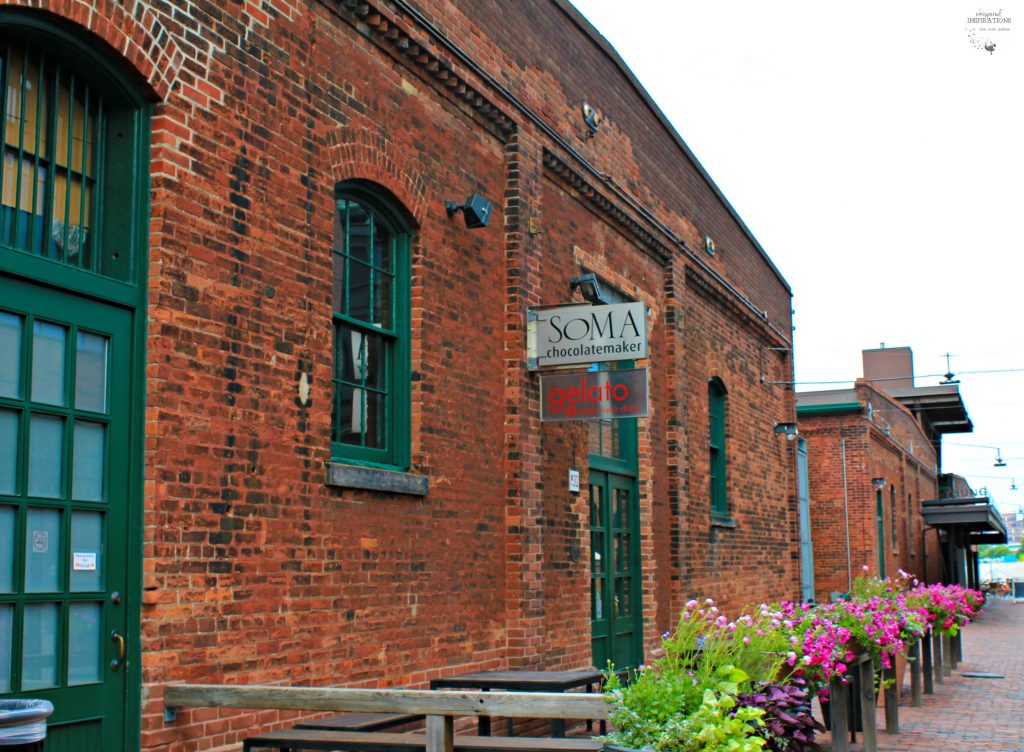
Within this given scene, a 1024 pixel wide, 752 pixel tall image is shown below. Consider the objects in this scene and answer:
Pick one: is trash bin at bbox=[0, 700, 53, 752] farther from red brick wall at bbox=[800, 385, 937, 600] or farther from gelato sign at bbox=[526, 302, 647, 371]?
red brick wall at bbox=[800, 385, 937, 600]

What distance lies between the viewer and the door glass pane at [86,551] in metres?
5.91

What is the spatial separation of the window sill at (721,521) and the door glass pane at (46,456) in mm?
11508

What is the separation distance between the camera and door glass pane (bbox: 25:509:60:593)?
566 cm

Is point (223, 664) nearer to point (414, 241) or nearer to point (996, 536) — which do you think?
point (414, 241)

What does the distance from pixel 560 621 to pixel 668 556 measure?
12.4 feet

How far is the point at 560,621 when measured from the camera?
11.0 m

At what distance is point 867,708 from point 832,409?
20.5 meters

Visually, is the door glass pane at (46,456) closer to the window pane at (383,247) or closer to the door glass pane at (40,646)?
the door glass pane at (40,646)

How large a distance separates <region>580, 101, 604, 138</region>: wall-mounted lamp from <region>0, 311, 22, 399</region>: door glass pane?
7.87 meters

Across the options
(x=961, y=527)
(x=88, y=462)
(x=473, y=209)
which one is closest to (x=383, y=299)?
(x=473, y=209)

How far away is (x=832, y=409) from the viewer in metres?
29.9

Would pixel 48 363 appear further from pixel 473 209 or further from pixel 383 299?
pixel 473 209

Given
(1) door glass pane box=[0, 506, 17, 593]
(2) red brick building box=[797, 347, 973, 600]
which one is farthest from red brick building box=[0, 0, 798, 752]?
(2) red brick building box=[797, 347, 973, 600]

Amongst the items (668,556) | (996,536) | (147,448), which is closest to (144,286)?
(147,448)
